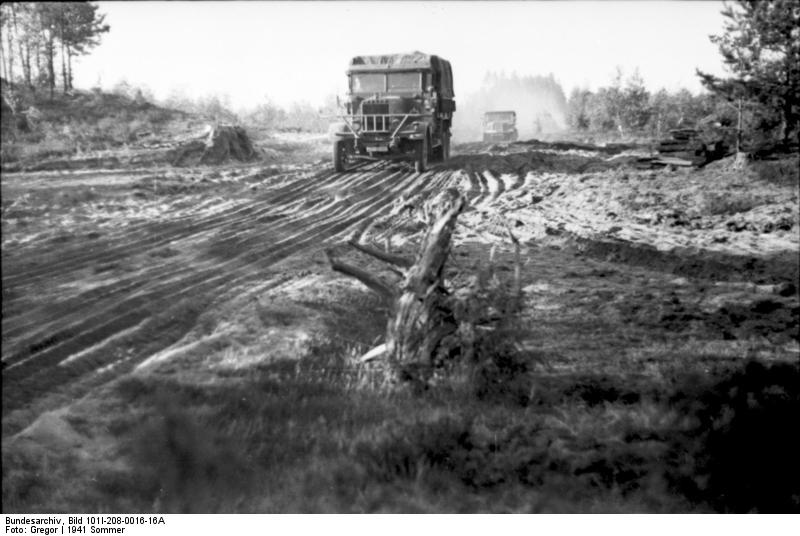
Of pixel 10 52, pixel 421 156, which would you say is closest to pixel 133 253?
pixel 10 52

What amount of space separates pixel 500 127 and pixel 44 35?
75.6 ft

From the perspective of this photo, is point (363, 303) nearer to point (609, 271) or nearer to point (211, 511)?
point (211, 511)

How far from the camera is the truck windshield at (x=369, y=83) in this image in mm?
11562

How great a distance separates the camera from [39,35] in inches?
271

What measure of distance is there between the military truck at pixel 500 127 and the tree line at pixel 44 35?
20452 millimetres

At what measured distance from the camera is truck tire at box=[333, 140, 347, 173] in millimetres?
11969

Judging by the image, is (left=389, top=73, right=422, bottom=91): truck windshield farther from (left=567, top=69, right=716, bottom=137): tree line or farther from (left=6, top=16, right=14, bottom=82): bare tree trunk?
(left=6, top=16, right=14, bottom=82): bare tree trunk

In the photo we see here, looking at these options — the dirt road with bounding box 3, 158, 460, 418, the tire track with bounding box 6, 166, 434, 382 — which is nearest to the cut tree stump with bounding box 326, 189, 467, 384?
the dirt road with bounding box 3, 158, 460, 418

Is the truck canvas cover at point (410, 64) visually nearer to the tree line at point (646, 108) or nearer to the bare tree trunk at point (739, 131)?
the tree line at point (646, 108)

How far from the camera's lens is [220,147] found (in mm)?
14180

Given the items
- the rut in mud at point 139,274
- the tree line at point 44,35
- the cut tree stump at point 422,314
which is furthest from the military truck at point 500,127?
the cut tree stump at point 422,314

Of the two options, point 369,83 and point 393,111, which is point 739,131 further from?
point 369,83

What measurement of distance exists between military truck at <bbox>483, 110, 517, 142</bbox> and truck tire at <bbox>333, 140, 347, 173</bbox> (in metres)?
15.5

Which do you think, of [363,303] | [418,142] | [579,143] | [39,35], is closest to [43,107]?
[39,35]
